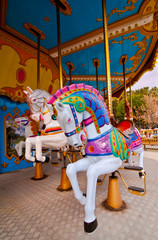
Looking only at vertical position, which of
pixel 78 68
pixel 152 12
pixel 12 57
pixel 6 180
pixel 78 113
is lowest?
pixel 6 180

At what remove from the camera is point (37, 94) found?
2539 mm

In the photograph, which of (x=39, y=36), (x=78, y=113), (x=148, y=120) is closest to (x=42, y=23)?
(x=39, y=36)

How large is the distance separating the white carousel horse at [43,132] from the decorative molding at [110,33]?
2.51m

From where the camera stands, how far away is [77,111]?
1.28 meters

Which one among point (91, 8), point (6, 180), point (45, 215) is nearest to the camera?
point (45, 215)

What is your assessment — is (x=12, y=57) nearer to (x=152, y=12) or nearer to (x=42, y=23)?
(x=42, y=23)

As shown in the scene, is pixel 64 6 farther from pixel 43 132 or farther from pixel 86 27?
pixel 43 132

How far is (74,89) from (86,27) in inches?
122

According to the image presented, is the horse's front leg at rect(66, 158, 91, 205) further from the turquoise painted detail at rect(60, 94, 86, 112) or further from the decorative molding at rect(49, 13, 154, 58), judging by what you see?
the decorative molding at rect(49, 13, 154, 58)

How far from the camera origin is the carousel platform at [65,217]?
1374 mm

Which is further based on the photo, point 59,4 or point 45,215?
point 59,4

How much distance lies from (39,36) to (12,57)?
3.24 feet

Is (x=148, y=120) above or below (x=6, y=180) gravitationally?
above

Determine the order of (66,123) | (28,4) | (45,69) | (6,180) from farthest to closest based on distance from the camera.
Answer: (45,69) → (6,180) → (28,4) → (66,123)
